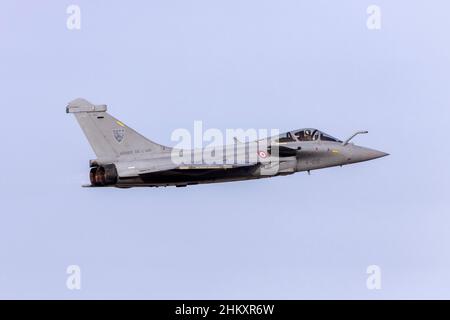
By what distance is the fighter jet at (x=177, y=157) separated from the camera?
56969 millimetres

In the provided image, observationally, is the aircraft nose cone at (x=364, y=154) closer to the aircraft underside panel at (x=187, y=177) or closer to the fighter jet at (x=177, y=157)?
the fighter jet at (x=177, y=157)

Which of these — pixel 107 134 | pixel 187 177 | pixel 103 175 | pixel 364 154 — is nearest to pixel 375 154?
pixel 364 154

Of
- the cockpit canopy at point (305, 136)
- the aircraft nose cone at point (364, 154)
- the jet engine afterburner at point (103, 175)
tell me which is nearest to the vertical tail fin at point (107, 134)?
the jet engine afterburner at point (103, 175)

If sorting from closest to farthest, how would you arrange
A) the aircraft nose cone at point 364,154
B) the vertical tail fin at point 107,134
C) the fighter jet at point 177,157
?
→ the fighter jet at point 177,157
the vertical tail fin at point 107,134
the aircraft nose cone at point 364,154

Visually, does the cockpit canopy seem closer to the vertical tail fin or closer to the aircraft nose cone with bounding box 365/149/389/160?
the aircraft nose cone with bounding box 365/149/389/160

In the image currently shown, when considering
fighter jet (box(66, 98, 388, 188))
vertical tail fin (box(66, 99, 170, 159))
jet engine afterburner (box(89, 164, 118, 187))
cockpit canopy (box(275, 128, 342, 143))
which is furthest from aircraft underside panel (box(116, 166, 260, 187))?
cockpit canopy (box(275, 128, 342, 143))

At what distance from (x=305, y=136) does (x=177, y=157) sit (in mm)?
5740

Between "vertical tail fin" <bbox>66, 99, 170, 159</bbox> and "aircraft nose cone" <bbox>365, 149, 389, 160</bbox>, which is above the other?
"vertical tail fin" <bbox>66, 99, 170, 159</bbox>

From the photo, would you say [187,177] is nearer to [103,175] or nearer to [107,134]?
[103,175]

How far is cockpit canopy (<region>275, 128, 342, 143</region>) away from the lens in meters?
60.3
